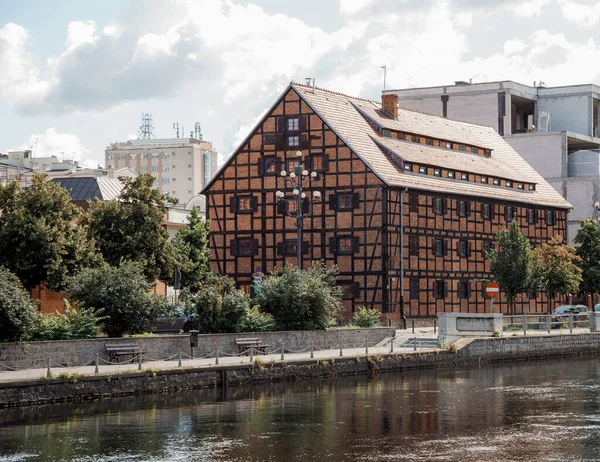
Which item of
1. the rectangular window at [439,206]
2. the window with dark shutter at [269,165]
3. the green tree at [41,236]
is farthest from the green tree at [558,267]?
the green tree at [41,236]

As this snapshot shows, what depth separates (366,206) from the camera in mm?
75500

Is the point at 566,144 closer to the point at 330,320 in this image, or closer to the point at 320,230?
the point at 320,230

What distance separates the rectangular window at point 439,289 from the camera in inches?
3093

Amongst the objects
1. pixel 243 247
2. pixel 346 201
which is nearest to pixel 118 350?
pixel 346 201

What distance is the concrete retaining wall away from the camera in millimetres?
41219

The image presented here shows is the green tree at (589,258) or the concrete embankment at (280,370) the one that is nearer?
the concrete embankment at (280,370)

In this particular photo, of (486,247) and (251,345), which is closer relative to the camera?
(251,345)

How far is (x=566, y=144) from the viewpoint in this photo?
349 ft

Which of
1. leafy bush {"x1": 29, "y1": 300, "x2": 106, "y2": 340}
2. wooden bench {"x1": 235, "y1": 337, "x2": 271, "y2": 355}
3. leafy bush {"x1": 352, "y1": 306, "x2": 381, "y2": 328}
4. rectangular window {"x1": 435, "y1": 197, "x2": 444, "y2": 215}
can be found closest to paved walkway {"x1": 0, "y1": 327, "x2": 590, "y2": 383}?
wooden bench {"x1": 235, "y1": 337, "x2": 271, "y2": 355}

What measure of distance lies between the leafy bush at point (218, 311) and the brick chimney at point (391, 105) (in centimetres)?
3540

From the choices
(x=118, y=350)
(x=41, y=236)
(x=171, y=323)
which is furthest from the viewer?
(x=171, y=323)

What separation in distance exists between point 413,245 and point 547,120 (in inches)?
1496

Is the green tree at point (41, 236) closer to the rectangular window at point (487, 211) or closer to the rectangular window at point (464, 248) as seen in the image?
the rectangular window at point (464, 248)

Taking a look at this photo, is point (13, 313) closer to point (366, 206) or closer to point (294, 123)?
point (366, 206)
